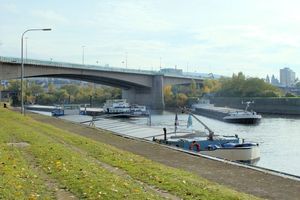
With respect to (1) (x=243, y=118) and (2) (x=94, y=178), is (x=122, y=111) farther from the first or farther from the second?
(2) (x=94, y=178)

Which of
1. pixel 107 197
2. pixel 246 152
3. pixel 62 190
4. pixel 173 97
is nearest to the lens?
pixel 107 197

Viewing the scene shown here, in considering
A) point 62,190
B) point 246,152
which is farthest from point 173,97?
point 62,190

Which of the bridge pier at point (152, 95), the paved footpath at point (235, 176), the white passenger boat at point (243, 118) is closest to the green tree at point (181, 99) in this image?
the bridge pier at point (152, 95)

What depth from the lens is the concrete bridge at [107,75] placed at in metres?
85.7

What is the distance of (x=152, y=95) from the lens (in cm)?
13588

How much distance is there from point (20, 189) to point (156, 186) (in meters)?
3.49

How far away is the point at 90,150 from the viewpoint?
20094mm

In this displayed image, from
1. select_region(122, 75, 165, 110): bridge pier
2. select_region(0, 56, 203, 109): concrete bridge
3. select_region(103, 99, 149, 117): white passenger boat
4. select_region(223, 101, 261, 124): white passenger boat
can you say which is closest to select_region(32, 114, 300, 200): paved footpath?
select_region(223, 101, 261, 124): white passenger boat

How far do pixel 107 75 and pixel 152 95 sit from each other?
24.8m

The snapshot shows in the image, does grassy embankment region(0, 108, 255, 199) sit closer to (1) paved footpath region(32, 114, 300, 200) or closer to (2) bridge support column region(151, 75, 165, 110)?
(1) paved footpath region(32, 114, 300, 200)

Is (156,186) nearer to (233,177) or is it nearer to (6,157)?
(233,177)

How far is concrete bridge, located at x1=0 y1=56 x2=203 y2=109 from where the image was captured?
85688mm

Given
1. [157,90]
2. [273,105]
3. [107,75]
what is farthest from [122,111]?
[273,105]

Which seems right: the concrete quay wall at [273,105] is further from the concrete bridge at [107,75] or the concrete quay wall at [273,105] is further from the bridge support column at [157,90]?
the concrete bridge at [107,75]
